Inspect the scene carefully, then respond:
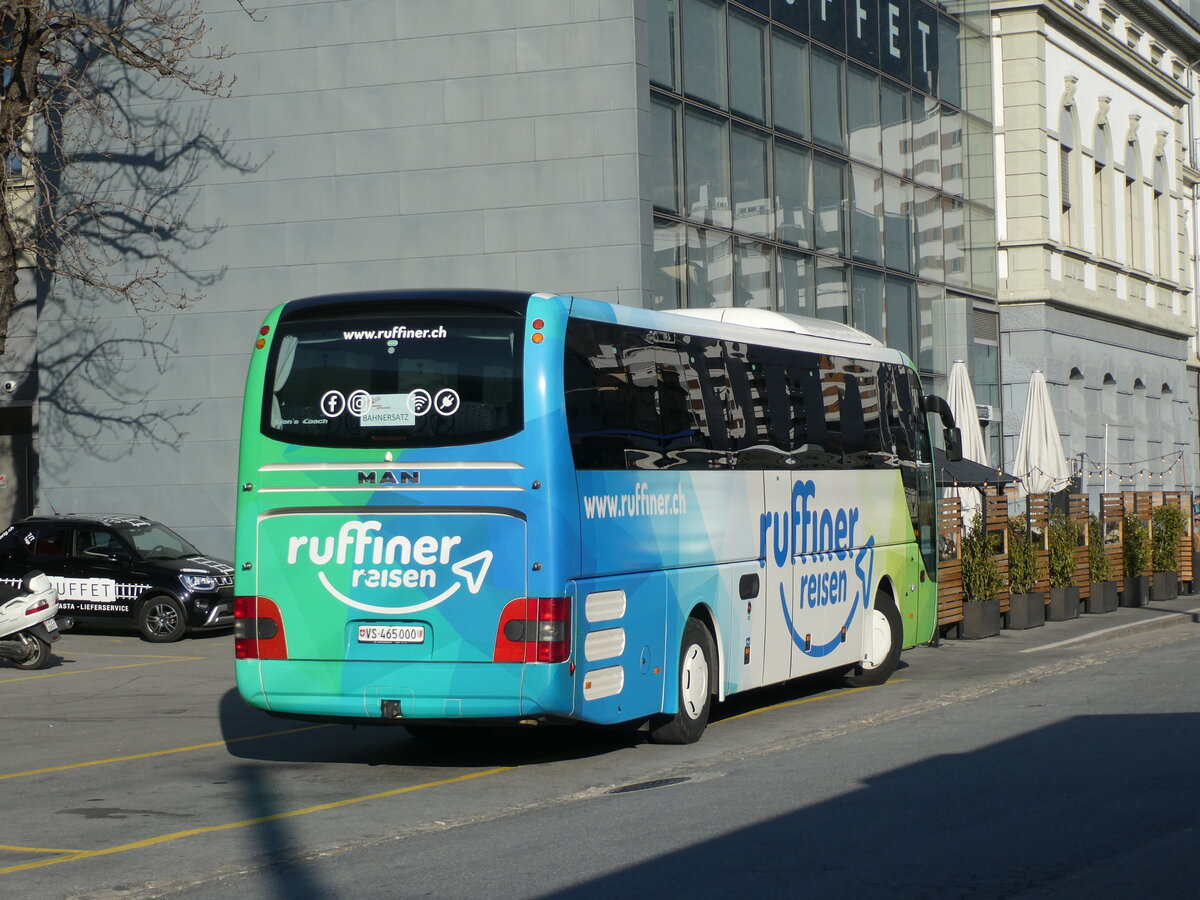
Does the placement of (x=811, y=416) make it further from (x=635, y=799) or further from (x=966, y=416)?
(x=966, y=416)

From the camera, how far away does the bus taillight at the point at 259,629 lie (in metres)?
11.5

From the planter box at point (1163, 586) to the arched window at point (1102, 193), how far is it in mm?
16859

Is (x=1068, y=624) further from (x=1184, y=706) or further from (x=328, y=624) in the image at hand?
(x=328, y=624)

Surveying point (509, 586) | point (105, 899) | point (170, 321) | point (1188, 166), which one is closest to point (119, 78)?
point (170, 321)

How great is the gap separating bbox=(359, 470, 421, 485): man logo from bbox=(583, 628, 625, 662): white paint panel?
1.57m

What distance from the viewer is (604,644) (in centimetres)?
1148

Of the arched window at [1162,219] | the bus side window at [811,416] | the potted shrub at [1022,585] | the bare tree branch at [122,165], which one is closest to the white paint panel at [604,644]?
Answer: the bus side window at [811,416]

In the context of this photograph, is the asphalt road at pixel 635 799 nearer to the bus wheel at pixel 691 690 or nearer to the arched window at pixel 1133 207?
the bus wheel at pixel 691 690

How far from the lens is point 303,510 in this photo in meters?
11.5

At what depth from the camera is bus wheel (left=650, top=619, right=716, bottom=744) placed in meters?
12.6

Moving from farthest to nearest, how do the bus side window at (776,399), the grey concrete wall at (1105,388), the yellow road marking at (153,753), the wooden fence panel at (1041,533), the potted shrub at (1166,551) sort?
the grey concrete wall at (1105,388), the potted shrub at (1166,551), the wooden fence panel at (1041,533), the bus side window at (776,399), the yellow road marking at (153,753)

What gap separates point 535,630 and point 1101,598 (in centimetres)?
1750

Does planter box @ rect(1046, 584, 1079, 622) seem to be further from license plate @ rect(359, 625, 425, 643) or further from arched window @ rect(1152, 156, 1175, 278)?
arched window @ rect(1152, 156, 1175, 278)

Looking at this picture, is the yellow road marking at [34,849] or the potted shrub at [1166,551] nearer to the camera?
the yellow road marking at [34,849]
